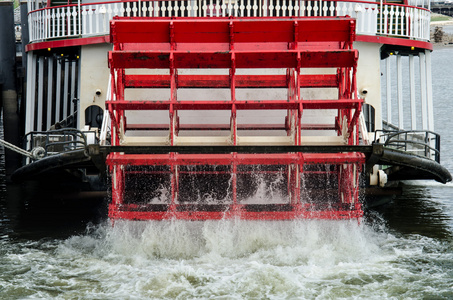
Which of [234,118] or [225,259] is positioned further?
[234,118]

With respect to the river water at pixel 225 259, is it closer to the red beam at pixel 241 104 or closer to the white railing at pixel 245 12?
the red beam at pixel 241 104

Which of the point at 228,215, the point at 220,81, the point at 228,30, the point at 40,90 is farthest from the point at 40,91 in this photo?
the point at 228,215

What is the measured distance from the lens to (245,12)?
11570 mm

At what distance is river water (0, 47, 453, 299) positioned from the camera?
24.4 ft

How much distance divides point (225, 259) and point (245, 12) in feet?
15.7

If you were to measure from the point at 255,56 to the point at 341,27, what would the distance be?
1.31 meters

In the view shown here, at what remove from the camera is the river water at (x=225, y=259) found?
7.44 metres

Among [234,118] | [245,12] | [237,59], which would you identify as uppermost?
[245,12]

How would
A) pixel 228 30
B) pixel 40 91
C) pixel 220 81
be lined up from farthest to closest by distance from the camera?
pixel 40 91 < pixel 220 81 < pixel 228 30

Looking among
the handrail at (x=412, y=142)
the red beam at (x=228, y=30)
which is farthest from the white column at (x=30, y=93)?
the handrail at (x=412, y=142)

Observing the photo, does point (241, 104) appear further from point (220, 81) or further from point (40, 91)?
point (40, 91)

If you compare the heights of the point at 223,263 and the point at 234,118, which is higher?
the point at 234,118

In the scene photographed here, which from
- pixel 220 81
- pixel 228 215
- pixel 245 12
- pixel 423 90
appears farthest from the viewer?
pixel 245 12

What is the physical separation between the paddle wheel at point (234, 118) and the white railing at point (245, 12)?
2.76 feet
